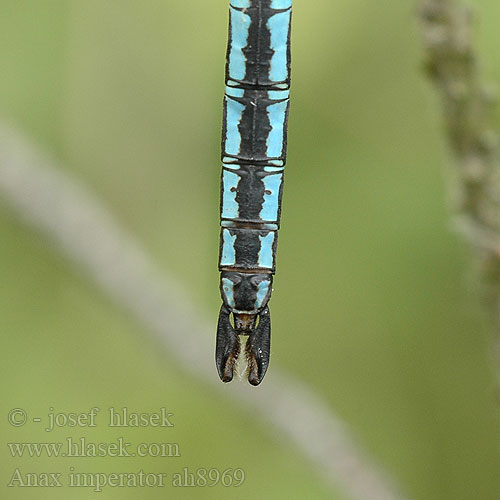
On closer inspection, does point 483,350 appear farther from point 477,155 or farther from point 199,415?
point 477,155

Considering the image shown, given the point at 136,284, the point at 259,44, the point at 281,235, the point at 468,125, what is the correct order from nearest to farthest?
the point at 468,125 < the point at 259,44 < the point at 136,284 < the point at 281,235

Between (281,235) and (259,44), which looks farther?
(281,235)

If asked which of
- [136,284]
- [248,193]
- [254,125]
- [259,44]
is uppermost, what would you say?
[259,44]

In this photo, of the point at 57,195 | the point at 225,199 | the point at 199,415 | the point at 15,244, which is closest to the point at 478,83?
the point at 225,199

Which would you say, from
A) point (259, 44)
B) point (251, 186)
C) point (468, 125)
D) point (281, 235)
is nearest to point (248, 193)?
point (251, 186)

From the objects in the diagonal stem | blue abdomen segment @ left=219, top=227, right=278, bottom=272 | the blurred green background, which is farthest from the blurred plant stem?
the blurred green background

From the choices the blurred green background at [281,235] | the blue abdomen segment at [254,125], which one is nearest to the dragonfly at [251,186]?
the blue abdomen segment at [254,125]

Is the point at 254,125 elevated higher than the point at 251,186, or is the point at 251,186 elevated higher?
the point at 254,125

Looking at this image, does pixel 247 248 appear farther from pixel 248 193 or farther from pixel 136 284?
pixel 136 284
